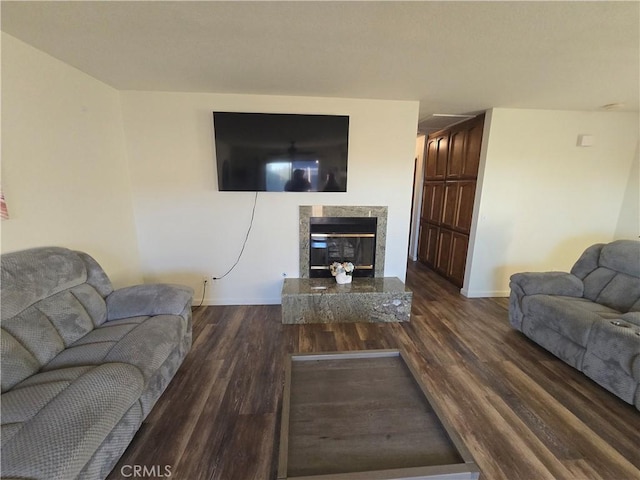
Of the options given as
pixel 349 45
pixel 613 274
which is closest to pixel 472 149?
pixel 613 274

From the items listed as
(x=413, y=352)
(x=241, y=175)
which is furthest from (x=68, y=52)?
(x=413, y=352)

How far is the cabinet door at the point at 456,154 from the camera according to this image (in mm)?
3828

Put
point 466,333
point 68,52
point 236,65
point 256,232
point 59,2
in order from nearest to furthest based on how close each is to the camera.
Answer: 1. point 59,2
2. point 68,52
3. point 236,65
4. point 466,333
5. point 256,232

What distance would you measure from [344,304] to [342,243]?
31.2 inches

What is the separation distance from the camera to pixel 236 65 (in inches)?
85.2

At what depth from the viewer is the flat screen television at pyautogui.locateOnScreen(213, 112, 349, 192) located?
2.87 m

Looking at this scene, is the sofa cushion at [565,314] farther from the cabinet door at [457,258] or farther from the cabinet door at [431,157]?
the cabinet door at [431,157]

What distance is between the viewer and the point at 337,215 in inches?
127

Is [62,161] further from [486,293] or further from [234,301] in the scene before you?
[486,293]

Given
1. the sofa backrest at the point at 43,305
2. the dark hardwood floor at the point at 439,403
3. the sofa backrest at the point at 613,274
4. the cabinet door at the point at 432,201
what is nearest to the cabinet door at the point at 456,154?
the cabinet door at the point at 432,201

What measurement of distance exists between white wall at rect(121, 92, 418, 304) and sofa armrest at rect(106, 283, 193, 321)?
1.14 meters

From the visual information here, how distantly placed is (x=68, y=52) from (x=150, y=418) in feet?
8.72

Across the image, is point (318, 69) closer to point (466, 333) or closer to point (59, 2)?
point (59, 2)

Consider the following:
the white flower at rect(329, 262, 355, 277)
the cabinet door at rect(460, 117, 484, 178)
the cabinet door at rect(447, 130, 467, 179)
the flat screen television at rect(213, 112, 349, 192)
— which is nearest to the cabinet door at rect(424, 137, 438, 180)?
the cabinet door at rect(447, 130, 467, 179)
